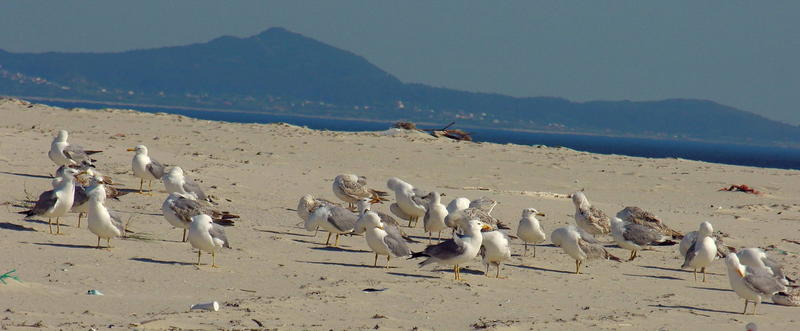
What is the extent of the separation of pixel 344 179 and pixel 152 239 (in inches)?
173

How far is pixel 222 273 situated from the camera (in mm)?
10055

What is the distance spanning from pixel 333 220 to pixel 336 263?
45.6 inches

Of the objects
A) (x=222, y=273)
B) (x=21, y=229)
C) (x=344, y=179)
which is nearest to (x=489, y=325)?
(x=222, y=273)

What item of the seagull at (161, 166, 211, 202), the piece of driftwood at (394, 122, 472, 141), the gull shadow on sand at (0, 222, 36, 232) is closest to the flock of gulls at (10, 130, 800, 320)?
the seagull at (161, 166, 211, 202)

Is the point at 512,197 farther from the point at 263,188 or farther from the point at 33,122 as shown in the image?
the point at 33,122

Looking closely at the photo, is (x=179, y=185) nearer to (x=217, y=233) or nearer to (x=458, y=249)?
(x=217, y=233)

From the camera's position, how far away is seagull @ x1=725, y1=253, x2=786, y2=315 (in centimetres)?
968

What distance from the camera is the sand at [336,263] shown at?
8.45 meters

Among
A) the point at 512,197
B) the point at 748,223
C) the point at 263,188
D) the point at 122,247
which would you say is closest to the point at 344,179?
the point at 263,188

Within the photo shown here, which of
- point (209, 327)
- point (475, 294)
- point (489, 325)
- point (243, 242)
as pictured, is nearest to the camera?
point (209, 327)

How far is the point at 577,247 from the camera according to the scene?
11.6 meters

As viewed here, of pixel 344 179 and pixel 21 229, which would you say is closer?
pixel 21 229

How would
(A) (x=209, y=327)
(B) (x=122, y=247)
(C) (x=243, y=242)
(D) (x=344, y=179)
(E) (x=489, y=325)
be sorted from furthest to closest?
1. (D) (x=344, y=179)
2. (C) (x=243, y=242)
3. (B) (x=122, y=247)
4. (E) (x=489, y=325)
5. (A) (x=209, y=327)

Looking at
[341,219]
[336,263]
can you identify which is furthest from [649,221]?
[336,263]
